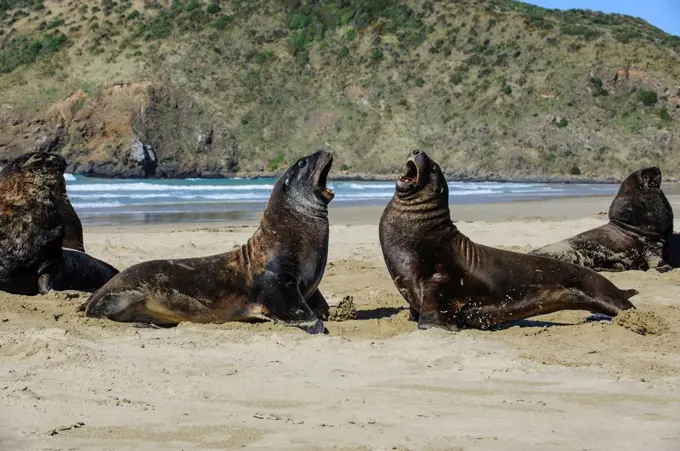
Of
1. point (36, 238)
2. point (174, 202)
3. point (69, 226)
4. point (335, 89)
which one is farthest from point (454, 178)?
point (36, 238)

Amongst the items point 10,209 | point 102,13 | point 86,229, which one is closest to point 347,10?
point 102,13

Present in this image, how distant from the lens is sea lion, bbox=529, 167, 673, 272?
11305 millimetres

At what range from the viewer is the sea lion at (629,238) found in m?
11.3

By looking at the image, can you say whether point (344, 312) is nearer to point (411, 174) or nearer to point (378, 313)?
point (378, 313)

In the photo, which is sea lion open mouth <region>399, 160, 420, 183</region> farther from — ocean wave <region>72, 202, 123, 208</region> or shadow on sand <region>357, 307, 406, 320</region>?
ocean wave <region>72, 202, 123, 208</region>

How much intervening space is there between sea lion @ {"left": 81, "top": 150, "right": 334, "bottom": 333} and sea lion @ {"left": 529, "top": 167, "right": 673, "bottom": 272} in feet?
14.3

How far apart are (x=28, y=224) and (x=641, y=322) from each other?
5614mm

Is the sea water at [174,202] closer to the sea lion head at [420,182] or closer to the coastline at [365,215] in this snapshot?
→ the coastline at [365,215]

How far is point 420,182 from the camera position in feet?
24.5

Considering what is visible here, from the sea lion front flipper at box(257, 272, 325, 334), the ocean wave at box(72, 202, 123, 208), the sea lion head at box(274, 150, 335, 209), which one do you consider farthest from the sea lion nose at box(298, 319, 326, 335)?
the ocean wave at box(72, 202, 123, 208)

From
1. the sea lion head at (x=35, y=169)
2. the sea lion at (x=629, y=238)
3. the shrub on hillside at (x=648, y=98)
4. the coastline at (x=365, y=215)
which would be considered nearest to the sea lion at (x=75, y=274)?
the sea lion head at (x=35, y=169)

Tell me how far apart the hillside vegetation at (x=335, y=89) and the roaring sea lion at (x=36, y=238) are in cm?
4632

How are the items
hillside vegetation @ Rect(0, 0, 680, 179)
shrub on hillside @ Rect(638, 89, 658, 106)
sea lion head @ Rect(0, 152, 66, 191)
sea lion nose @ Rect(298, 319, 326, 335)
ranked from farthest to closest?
1. shrub on hillside @ Rect(638, 89, 658, 106)
2. hillside vegetation @ Rect(0, 0, 680, 179)
3. sea lion head @ Rect(0, 152, 66, 191)
4. sea lion nose @ Rect(298, 319, 326, 335)

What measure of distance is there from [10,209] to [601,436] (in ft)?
22.1
